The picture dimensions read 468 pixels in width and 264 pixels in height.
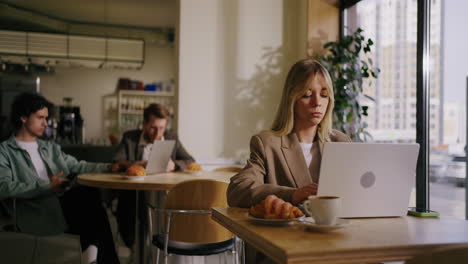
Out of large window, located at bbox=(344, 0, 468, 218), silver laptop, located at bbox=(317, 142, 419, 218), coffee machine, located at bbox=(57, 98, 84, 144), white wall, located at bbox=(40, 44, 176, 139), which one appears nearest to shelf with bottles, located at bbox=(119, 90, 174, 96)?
white wall, located at bbox=(40, 44, 176, 139)

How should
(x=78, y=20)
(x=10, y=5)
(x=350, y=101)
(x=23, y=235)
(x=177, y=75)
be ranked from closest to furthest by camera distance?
(x=23, y=235), (x=350, y=101), (x=177, y=75), (x=10, y=5), (x=78, y=20)

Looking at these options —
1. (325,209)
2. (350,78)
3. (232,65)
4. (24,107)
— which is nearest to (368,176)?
(325,209)

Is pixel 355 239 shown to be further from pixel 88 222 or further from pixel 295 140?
pixel 88 222

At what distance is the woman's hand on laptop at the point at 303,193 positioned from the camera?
142cm

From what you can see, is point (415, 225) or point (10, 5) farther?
point (10, 5)

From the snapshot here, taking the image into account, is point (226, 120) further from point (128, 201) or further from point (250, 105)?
point (128, 201)

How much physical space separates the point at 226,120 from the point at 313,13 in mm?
1410

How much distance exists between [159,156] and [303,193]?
1781 millimetres

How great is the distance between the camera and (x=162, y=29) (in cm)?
883

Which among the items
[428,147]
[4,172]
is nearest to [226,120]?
[428,147]

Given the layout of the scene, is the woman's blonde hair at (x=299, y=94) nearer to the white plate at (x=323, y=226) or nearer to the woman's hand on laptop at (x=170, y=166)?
the white plate at (x=323, y=226)

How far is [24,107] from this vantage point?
3.03m

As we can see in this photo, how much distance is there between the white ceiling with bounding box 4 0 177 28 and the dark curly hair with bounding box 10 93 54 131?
3.96 m

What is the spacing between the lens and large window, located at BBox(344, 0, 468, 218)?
3344 mm
